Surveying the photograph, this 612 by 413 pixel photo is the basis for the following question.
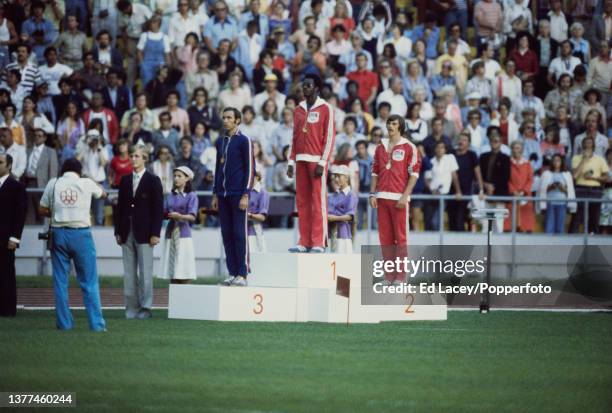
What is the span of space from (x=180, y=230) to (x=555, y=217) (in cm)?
832

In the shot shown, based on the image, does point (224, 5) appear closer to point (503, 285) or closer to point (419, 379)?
point (503, 285)

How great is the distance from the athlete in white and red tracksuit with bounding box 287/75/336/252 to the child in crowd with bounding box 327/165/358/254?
134 inches

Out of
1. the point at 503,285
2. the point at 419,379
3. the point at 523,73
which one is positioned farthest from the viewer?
the point at 523,73

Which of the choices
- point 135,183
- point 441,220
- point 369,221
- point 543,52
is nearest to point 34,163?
point 369,221

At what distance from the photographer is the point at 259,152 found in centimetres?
2566

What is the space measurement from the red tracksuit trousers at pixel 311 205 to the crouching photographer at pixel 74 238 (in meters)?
3.13

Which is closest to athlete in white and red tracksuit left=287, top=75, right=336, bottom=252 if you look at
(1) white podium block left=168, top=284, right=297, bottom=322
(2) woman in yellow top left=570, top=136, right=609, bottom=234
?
(1) white podium block left=168, top=284, right=297, bottom=322

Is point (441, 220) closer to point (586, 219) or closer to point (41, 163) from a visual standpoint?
point (586, 219)

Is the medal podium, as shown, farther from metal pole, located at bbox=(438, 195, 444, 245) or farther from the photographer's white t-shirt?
metal pole, located at bbox=(438, 195, 444, 245)

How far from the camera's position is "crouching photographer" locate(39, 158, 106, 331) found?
640 inches

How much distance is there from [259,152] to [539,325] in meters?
8.58

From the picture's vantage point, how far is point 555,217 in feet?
85.0

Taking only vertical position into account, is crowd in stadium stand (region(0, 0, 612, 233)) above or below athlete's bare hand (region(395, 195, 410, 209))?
above

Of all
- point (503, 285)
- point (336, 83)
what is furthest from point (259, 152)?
point (503, 285)
